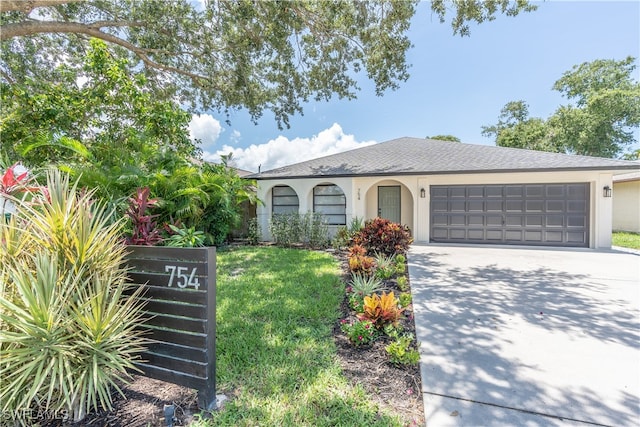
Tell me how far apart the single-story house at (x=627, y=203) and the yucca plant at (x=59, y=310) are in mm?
20604

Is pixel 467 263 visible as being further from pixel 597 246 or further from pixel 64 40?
pixel 64 40

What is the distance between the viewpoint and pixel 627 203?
14.7 meters

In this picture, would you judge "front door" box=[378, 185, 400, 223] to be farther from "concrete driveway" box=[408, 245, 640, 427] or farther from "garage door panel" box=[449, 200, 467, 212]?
"concrete driveway" box=[408, 245, 640, 427]

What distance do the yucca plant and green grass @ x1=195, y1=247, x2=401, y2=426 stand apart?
97cm

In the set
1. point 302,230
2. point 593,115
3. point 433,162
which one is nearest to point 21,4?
point 302,230

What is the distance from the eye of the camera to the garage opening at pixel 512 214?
33.4 feet

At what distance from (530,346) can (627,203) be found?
58.9ft

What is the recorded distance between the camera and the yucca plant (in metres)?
1.88

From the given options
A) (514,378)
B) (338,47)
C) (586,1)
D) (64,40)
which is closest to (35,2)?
(64,40)

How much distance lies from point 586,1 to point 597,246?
7.91 m

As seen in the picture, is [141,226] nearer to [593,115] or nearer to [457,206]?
[457,206]

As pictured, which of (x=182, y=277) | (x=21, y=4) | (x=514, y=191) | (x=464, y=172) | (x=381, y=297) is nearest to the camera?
(x=182, y=277)

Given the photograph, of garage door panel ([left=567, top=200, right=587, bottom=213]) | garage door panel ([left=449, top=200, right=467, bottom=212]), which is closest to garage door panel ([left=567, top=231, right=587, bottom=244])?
garage door panel ([left=567, top=200, right=587, bottom=213])

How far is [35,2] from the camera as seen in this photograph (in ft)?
20.4
